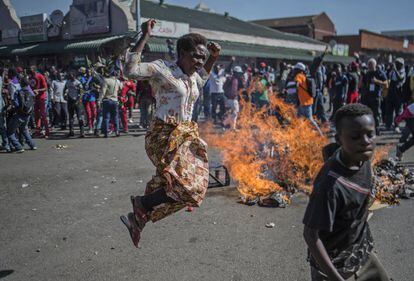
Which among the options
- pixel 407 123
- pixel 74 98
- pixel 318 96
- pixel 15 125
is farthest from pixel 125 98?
pixel 407 123

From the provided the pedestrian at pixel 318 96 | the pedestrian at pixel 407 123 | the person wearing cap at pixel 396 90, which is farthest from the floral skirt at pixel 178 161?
the person wearing cap at pixel 396 90

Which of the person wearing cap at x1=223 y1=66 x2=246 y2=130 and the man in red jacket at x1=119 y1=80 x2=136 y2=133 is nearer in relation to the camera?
the man in red jacket at x1=119 y1=80 x2=136 y2=133

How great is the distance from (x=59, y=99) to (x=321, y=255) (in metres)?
11.8

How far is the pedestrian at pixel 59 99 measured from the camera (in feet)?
40.2

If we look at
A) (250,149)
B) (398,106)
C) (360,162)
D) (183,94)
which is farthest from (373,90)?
(360,162)

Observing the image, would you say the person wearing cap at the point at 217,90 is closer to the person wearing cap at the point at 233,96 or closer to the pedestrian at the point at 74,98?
the person wearing cap at the point at 233,96

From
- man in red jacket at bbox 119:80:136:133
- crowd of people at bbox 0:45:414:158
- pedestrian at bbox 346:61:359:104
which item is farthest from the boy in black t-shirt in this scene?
pedestrian at bbox 346:61:359:104

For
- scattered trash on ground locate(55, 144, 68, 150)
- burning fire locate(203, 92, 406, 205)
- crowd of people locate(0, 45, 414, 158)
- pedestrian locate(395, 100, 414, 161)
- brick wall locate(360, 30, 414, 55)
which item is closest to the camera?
burning fire locate(203, 92, 406, 205)

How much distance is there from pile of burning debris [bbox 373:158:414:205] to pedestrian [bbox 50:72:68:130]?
9.69m

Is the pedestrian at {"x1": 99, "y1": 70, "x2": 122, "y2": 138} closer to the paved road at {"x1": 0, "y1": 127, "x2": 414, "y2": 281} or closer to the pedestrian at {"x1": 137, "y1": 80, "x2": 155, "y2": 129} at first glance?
the pedestrian at {"x1": 137, "y1": 80, "x2": 155, "y2": 129}

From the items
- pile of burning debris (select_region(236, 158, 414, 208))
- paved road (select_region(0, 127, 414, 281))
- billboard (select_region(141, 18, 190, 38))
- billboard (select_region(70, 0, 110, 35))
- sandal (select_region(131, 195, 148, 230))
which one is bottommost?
paved road (select_region(0, 127, 414, 281))

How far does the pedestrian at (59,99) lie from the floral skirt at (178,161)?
9.93 metres

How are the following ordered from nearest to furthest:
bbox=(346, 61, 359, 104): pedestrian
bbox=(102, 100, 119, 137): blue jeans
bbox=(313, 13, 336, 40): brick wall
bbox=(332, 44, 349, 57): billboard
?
bbox=(102, 100, 119, 137): blue jeans < bbox=(346, 61, 359, 104): pedestrian < bbox=(332, 44, 349, 57): billboard < bbox=(313, 13, 336, 40): brick wall

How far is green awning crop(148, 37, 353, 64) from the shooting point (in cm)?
1786
